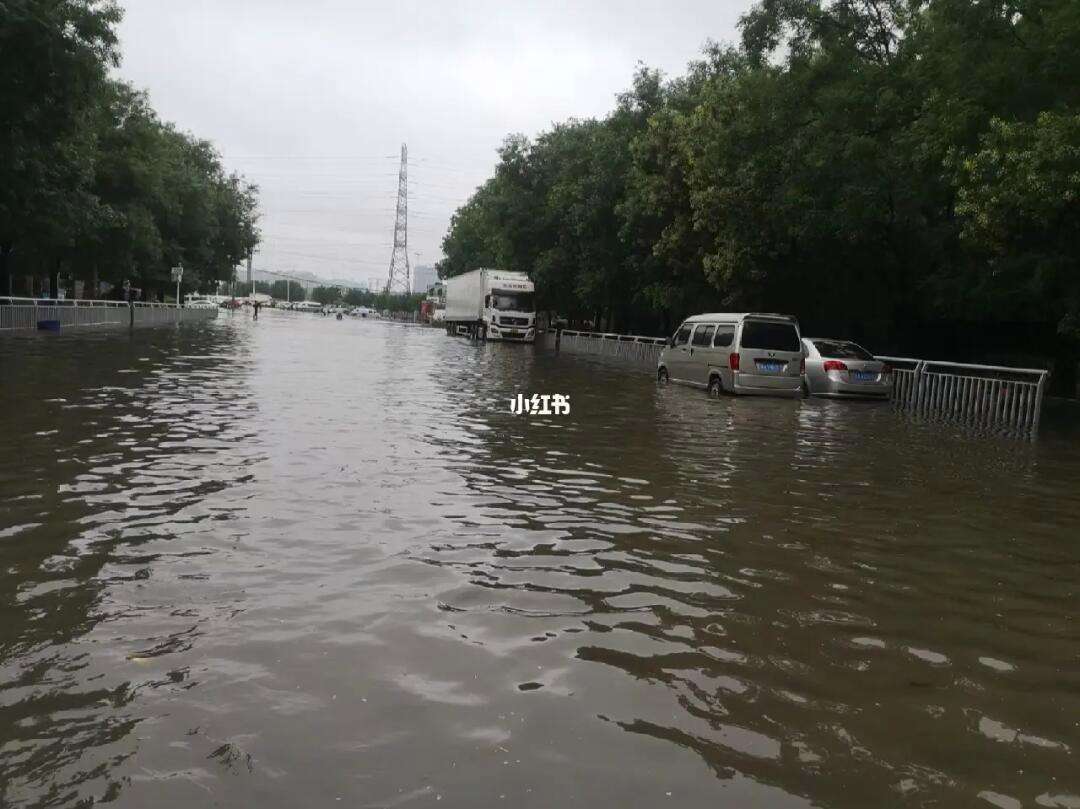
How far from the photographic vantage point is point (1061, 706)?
13.9ft

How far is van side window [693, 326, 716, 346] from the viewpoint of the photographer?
21.5 metres

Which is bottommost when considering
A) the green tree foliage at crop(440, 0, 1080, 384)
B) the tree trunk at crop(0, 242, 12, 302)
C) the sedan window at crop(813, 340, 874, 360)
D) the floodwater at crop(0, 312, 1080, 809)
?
the floodwater at crop(0, 312, 1080, 809)

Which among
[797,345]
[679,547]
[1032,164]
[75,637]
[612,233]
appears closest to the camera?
[75,637]

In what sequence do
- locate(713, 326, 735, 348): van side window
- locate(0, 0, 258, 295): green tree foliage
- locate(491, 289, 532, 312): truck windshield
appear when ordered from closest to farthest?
locate(713, 326, 735, 348): van side window → locate(0, 0, 258, 295): green tree foliage → locate(491, 289, 532, 312): truck windshield

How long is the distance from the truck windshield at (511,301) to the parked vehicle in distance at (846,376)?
27.0 meters

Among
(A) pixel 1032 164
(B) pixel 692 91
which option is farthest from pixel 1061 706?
(B) pixel 692 91

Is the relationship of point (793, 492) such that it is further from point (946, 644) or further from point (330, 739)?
point (330, 739)

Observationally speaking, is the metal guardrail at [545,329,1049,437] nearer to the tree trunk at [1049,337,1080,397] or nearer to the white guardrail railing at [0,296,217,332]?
the tree trunk at [1049,337,1080,397]

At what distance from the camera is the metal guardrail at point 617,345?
37156 mm

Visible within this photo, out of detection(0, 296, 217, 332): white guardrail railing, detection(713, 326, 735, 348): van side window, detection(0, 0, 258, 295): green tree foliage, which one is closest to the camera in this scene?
detection(713, 326, 735, 348): van side window

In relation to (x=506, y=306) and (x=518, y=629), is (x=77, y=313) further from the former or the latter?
(x=518, y=629)

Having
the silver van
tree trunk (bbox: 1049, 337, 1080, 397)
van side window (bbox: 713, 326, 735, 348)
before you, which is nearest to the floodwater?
the silver van

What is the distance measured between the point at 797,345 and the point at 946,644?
15.6 metres

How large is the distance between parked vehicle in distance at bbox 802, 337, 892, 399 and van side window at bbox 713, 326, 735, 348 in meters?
1.79
